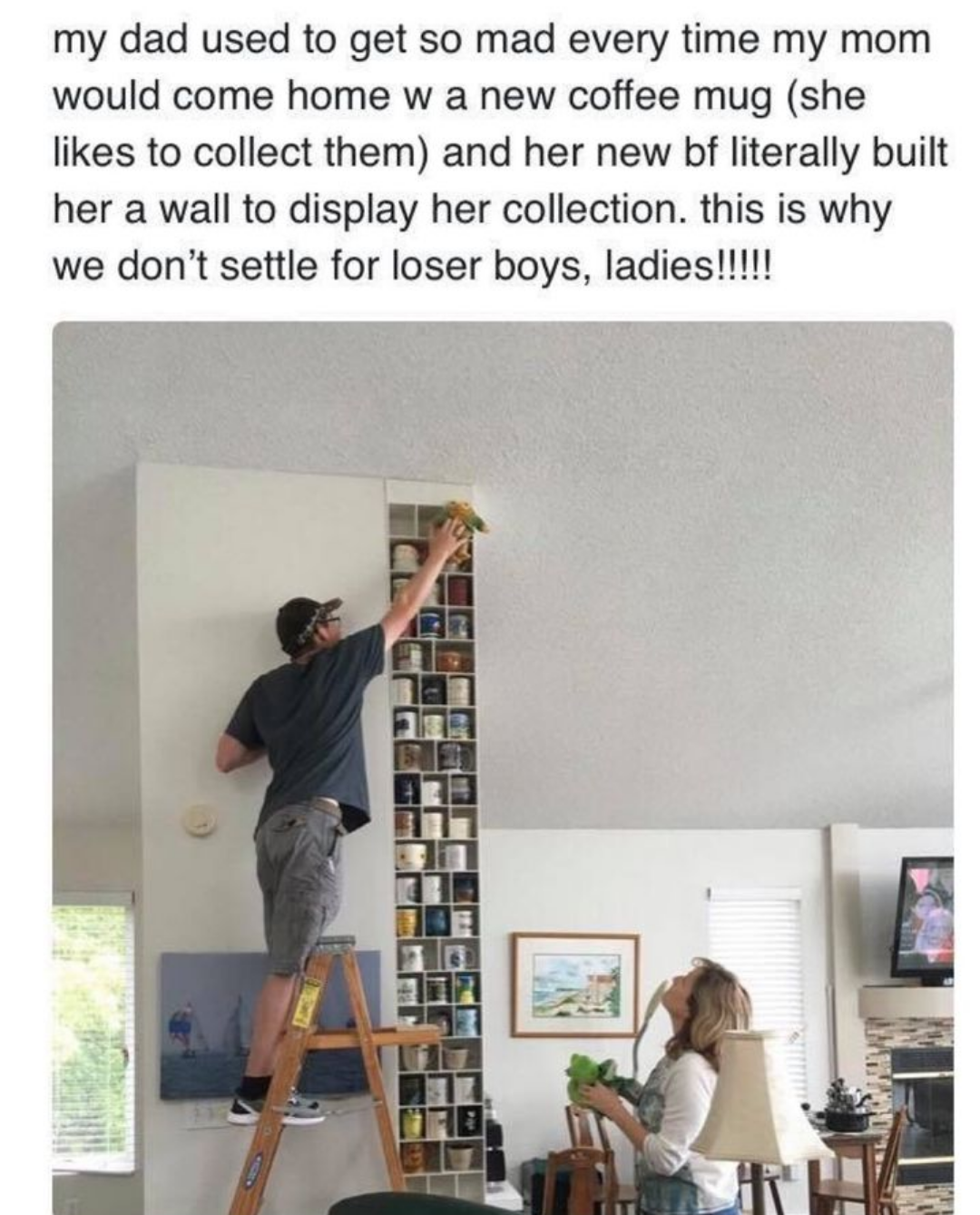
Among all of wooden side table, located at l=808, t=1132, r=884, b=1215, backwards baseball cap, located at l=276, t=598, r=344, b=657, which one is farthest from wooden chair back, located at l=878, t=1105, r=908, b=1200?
backwards baseball cap, located at l=276, t=598, r=344, b=657

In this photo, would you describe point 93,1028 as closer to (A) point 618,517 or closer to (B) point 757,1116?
(A) point 618,517

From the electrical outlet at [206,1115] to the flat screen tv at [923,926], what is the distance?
485cm

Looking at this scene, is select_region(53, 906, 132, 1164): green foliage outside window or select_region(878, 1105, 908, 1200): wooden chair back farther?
select_region(878, 1105, 908, 1200): wooden chair back

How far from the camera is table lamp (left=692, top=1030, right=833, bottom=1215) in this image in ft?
12.7

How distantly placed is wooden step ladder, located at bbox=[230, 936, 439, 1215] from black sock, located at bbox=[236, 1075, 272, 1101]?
28 millimetres

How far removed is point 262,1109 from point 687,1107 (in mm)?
1532

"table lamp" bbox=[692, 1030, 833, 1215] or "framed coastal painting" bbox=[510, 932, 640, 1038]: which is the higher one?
"table lamp" bbox=[692, 1030, 833, 1215]

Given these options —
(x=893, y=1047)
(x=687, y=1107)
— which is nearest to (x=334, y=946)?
(x=687, y=1107)

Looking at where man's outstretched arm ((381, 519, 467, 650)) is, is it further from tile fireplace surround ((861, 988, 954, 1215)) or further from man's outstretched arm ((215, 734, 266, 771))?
tile fireplace surround ((861, 988, 954, 1215))

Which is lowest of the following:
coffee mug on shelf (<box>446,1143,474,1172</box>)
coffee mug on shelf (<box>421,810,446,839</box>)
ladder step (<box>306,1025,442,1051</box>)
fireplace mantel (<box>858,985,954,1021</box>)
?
coffee mug on shelf (<box>446,1143,474,1172</box>)

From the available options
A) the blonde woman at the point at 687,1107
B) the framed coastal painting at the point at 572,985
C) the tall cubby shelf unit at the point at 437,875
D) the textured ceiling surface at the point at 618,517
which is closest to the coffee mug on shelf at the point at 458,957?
the tall cubby shelf unit at the point at 437,875

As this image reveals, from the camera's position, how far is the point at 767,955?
929 cm

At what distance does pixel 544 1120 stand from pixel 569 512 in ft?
12.6

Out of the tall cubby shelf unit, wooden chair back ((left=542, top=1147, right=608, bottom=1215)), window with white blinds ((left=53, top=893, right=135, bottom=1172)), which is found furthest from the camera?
window with white blinds ((left=53, top=893, right=135, bottom=1172))
